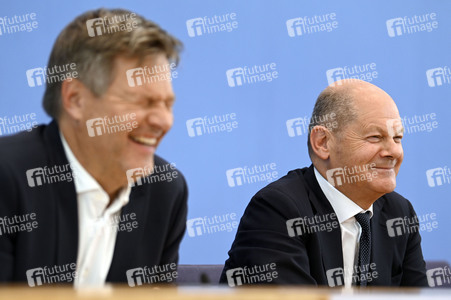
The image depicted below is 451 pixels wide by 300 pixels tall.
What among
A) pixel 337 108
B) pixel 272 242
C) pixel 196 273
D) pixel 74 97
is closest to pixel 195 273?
pixel 196 273

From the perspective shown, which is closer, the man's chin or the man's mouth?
the man's mouth

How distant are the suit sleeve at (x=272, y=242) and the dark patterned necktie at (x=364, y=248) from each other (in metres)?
0.23

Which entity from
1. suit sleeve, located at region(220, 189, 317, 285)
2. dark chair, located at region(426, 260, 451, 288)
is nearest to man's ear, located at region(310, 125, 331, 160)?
suit sleeve, located at region(220, 189, 317, 285)

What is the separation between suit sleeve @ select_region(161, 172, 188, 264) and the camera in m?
1.78

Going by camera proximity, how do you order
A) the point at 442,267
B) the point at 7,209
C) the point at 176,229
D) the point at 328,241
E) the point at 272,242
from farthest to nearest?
the point at 442,267
the point at 328,241
the point at 272,242
the point at 176,229
the point at 7,209

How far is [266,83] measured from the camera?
368 centimetres

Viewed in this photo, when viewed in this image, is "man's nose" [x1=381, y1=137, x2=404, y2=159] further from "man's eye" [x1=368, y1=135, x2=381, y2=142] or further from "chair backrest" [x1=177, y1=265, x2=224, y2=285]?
"chair backrest" [x1=177, y1=265, x2=224, y2=285]

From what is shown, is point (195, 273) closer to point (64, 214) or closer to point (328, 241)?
point (328, 241)

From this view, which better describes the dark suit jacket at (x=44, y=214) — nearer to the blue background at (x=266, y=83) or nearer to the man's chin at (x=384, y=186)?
the man's chin at (x=384, y=186)

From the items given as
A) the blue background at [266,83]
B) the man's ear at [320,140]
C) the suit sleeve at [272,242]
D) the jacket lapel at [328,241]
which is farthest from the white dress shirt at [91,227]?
the blue background at [266,83]

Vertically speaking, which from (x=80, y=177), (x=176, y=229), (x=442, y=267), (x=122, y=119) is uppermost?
(x=122, y=119)

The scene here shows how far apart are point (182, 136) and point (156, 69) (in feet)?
6.90

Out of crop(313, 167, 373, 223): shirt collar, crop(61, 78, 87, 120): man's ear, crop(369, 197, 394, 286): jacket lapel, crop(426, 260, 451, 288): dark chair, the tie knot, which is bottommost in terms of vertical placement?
crop(426, 260, 451, 288): dark chair

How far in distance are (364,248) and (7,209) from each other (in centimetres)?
128
